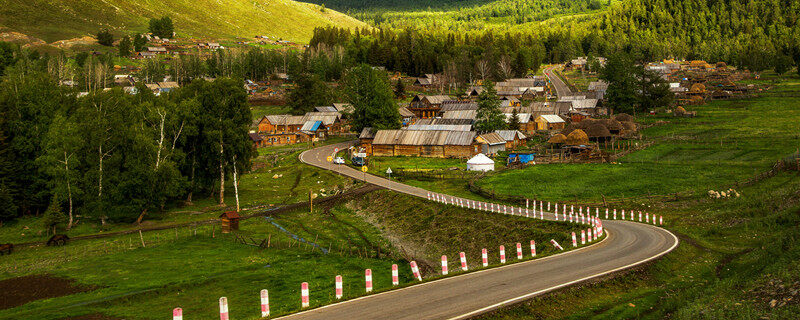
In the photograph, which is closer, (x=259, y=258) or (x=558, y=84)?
(x=259, y=258)

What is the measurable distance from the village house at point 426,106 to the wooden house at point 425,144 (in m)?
43.1

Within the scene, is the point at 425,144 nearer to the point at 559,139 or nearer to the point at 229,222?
the point at 559,139

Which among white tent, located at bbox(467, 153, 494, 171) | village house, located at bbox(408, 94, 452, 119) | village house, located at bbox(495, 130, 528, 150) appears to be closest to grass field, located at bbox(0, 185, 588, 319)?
white tent, located at bbox(467, 153, 494, 171)

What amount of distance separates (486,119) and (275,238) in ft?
187

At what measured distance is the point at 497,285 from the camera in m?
19.6

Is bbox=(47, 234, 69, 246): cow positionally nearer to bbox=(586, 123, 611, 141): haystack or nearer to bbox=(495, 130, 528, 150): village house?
bbox=(495, 130, 528, 150): village house

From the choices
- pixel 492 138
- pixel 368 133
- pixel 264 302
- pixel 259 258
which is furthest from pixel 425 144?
pixel 264 302

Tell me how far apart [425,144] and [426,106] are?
4750 cm

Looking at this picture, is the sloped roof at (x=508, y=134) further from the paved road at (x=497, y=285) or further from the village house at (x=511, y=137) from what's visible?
the paved road at (x=497, y=285)

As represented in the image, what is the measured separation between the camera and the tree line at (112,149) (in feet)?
176

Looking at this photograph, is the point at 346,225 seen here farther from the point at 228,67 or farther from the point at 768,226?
the point at 228,67

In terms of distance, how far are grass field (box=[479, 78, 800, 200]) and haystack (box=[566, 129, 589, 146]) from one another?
24.7 ft

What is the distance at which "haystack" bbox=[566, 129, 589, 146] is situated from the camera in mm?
77000

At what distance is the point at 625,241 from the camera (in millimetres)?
29516
